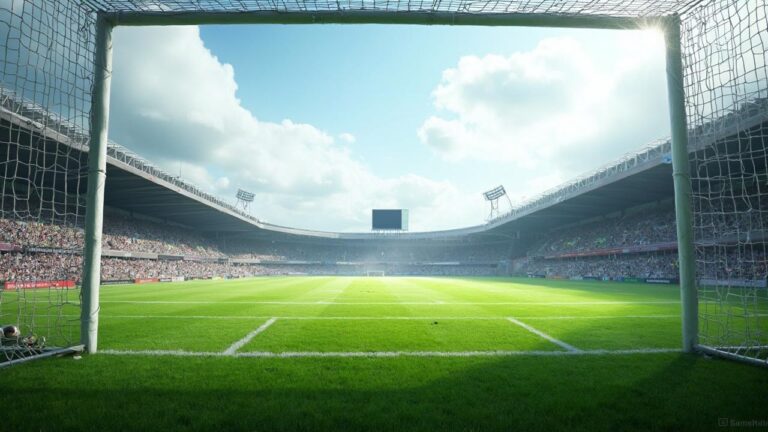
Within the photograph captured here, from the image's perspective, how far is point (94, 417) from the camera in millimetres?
3416

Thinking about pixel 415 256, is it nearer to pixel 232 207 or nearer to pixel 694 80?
pixel 232 207

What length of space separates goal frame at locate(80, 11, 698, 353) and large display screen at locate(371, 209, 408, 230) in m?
74.8

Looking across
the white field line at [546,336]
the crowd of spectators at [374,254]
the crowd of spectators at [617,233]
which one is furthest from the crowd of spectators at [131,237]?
the crowd of spectators at [617,233]

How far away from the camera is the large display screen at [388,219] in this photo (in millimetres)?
81188

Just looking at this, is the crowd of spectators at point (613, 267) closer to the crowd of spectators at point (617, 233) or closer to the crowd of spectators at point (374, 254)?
the crowd of spectators at point (374, 254)

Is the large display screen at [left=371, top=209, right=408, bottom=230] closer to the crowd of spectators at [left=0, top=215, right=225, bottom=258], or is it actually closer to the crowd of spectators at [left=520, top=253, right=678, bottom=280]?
the crowd of spectators at [left=520, top=253, right=678, bottom=280]

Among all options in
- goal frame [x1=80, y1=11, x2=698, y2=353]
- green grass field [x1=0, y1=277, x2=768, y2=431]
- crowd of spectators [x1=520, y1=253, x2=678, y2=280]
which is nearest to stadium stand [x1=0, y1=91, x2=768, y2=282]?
crowd of spectators [x1=520, y1=253, x2=678, y2=280]

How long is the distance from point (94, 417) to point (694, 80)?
9.59m

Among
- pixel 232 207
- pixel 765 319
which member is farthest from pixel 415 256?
pixel 765 319

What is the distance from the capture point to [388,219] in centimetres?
8162

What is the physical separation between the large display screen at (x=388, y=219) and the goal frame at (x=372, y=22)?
2944 inches

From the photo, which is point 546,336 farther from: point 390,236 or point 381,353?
point 390,236

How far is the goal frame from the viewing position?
19.1 ft

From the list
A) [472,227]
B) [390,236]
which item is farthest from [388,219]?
[472,227]
